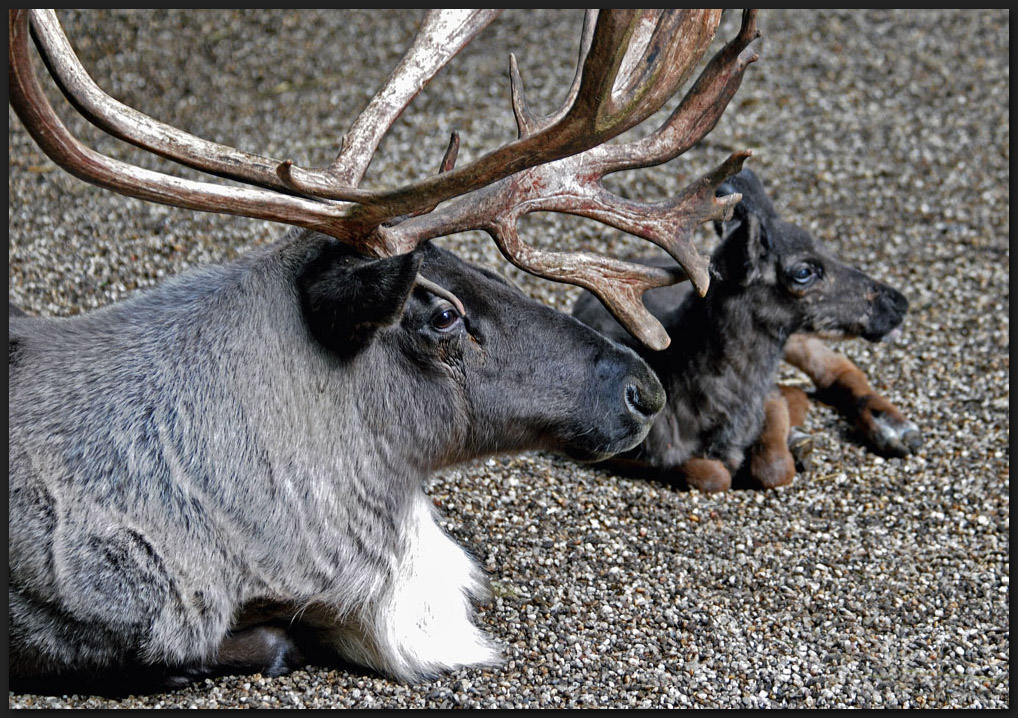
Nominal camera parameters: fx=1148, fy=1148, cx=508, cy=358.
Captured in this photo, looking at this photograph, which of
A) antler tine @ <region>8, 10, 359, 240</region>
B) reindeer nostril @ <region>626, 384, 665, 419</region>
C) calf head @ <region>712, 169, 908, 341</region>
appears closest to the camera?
antler tine @ <region>8, 10, 359, 240</region>

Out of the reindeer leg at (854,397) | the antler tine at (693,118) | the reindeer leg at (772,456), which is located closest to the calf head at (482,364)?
the antler tine at (693,118)

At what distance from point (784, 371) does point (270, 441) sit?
3.97 metres

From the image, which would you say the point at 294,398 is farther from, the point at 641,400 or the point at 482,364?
the point at 641,400

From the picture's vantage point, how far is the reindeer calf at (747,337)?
5.34 meters

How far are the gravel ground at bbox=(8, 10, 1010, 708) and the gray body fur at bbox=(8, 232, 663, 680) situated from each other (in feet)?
0.74

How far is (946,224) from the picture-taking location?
24.8 ft

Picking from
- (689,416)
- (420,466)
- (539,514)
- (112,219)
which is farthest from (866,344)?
(112,219)

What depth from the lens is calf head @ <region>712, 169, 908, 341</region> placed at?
5.30 m

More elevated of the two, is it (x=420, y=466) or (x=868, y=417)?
(x=868, y=417)

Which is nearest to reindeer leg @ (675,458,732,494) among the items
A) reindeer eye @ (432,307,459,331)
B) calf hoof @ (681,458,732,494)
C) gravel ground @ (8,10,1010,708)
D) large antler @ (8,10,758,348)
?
calf hoof @ (681,458,732,494)

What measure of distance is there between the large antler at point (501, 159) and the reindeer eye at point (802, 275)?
122 centimetres

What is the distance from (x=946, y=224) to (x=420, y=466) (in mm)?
5085

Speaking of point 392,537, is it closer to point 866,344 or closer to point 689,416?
point 689,416

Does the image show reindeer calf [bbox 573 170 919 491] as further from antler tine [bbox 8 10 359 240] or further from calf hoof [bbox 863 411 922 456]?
antler tine [bbox 8 10 359 240]
